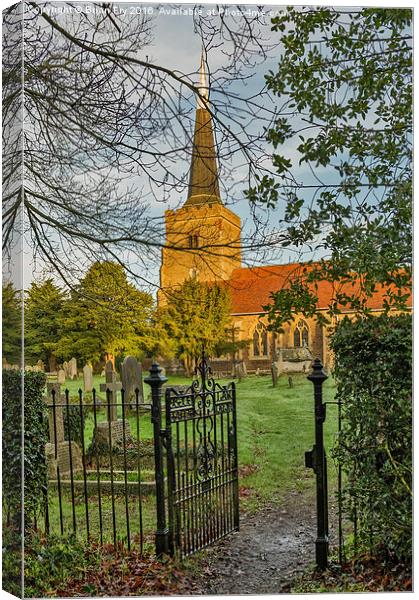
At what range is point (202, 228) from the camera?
5.39 metres

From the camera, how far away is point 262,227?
5.38 metres

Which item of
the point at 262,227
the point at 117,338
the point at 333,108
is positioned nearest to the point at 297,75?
the point at 333,108

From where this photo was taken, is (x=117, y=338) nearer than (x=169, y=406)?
No

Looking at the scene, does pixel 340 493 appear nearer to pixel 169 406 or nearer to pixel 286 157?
pixel 169 406

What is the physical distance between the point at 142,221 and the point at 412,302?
83.4 inches

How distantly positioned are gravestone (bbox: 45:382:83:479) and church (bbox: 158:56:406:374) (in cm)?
110

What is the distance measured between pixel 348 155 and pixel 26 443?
10.5 ft

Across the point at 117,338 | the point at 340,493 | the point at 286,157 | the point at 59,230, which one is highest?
the point at 286,157

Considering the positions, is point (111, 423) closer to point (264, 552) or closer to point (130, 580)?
point (130, 580)

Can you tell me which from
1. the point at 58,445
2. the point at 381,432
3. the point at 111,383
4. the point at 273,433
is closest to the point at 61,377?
the point at 111,383

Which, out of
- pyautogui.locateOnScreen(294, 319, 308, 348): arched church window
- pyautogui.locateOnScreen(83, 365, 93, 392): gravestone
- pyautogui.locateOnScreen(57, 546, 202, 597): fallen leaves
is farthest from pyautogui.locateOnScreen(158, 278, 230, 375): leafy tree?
pyautogui.locateOnScreen(57, 546, 202, 597): fallen leaves

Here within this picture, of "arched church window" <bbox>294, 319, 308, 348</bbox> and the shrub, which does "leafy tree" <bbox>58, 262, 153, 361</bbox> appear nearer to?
"arched church window" <bbox>294, 319, 308, 348</bbox>

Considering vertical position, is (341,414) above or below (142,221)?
below

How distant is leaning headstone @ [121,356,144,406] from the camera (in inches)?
214
